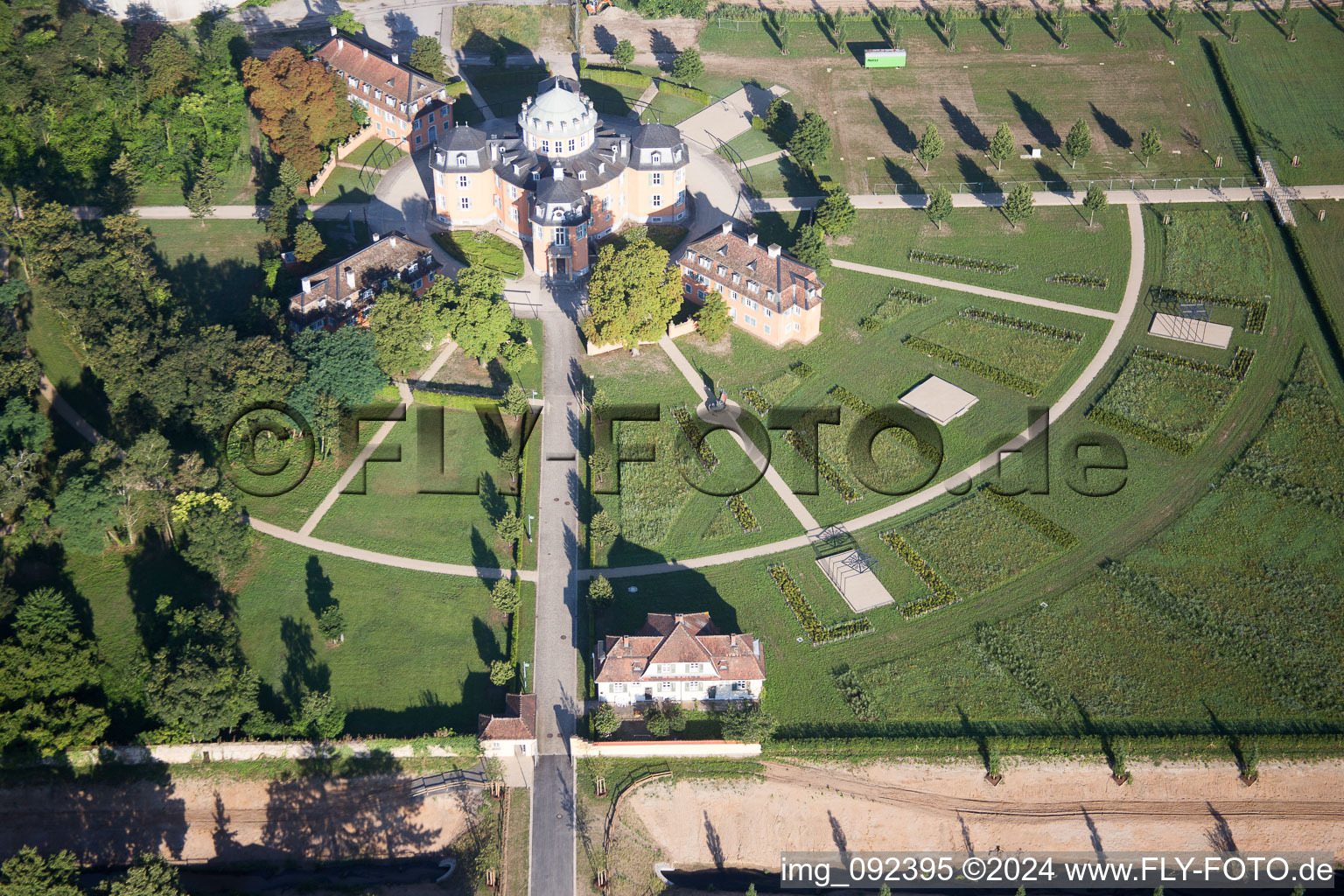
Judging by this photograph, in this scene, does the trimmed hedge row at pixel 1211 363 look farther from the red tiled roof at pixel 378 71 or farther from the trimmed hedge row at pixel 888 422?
the red tiled roof at pixel 378 71

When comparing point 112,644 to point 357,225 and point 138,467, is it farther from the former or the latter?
point 357,225

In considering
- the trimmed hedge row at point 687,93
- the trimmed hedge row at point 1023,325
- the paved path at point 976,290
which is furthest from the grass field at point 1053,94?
the trimmed hedge row at point 1023,325

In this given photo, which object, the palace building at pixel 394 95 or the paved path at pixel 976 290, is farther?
the palace building at pixel 394 95

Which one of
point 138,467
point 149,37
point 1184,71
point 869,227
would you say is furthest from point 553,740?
point 1184,71

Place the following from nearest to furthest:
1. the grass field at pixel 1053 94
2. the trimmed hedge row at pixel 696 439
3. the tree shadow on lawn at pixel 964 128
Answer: the trimmed hedge row at pixel 696 439 < the grass field at pixel 1053 94 < the tree shadow on lawn at pixel 964 128

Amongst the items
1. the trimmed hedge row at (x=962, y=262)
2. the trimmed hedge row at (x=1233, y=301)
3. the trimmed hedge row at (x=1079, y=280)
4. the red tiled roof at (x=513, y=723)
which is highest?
the trimmed hedge row at (x=962, y=262)
